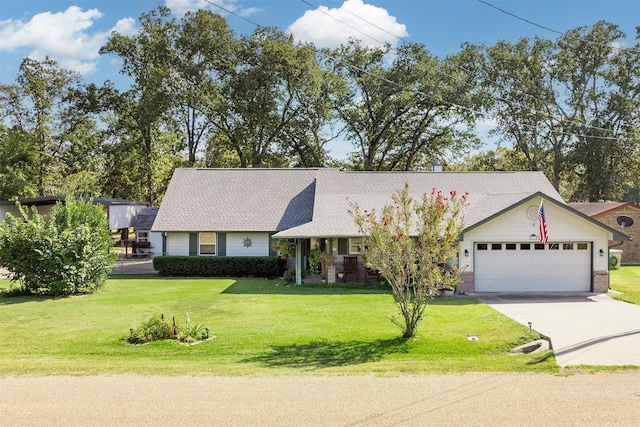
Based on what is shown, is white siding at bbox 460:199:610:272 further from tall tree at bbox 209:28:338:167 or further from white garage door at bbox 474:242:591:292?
tall tree at bbox 209:28:338:167

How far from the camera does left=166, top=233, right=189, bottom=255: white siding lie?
2502cm

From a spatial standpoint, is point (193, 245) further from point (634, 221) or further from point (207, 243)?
point (634, 221)

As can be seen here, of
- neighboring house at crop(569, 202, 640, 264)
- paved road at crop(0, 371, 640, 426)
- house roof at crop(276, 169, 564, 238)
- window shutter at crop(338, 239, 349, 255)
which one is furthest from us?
neighboring house at crop(569, 202, 640, 264)

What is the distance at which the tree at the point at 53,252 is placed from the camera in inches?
703

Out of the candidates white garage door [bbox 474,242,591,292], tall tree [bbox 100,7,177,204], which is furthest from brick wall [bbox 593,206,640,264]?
tall tree [bbox 100,7,177,204]

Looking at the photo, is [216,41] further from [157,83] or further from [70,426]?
[70,426]

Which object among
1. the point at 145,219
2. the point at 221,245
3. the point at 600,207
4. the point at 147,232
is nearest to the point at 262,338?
the point at 221,245

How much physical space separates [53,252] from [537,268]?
1840 centimetres

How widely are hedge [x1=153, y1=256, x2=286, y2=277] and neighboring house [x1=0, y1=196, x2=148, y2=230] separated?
25.5ft

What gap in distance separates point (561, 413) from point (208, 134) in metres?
39.6

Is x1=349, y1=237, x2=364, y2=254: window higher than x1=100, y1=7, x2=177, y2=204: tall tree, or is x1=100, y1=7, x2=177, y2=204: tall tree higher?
x1=100, y1=7, x2=177, y2=204: tall tree

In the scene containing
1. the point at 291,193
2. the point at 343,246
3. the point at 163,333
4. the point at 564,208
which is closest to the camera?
the point at 163,333

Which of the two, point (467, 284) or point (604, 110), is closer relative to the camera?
point (467, 284)

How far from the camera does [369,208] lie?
73.5ft
